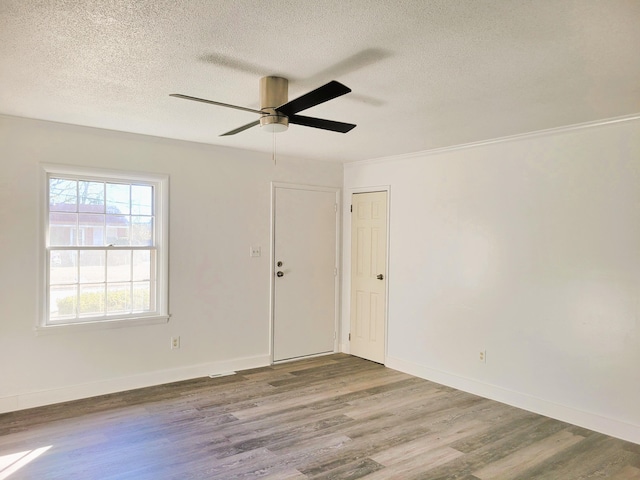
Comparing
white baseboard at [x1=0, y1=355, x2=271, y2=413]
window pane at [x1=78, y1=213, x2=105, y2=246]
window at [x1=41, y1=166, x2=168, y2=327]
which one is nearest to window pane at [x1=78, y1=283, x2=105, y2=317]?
window at [x1=41, y1=166, x2=168, y2=327]

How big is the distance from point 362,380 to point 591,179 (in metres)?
2.76

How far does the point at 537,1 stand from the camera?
178 cm

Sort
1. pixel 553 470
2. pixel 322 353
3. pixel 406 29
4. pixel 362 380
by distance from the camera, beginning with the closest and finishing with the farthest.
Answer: pixel 406 29, pixel 553 470, pixel 362 380, pixel 322 353

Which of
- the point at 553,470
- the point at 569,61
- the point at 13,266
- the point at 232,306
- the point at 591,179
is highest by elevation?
the point at 569,61

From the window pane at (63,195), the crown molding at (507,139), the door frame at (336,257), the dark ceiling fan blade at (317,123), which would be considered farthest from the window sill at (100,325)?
the crown molding at (507,139)

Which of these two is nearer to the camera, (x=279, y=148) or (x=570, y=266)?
(x=570, y=266)

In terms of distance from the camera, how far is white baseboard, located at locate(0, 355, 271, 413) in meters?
3.68

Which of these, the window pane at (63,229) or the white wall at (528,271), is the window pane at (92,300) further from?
the white wall at (528,271)

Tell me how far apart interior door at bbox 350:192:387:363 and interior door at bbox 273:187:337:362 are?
0.90 ft

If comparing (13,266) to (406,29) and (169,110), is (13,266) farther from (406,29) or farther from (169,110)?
(406,29)

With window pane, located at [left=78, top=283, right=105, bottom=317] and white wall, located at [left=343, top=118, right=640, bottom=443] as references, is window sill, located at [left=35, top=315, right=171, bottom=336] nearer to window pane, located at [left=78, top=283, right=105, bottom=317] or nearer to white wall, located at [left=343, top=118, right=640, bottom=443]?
window pane, located at [left=78, top=283, right=105, bottom=317]

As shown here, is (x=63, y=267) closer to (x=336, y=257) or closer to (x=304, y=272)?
(x=304, y=272)

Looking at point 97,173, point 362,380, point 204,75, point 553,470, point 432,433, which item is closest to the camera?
point 204,75

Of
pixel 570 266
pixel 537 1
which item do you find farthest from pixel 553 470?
pixel 537 1
